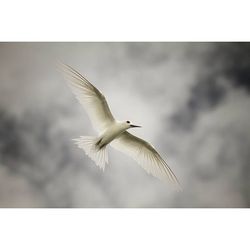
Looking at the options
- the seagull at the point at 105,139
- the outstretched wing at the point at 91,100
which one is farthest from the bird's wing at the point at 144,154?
the outstretched wing at the point at 91,100

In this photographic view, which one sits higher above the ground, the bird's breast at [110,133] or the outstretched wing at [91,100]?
the outstretched wing at [91,100]

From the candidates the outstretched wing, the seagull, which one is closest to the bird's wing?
the seagull

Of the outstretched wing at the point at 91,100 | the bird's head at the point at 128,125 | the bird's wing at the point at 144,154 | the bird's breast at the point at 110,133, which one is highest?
the outstretched wing at the point at 91,100

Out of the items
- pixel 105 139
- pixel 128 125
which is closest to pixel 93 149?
pixel 105 139

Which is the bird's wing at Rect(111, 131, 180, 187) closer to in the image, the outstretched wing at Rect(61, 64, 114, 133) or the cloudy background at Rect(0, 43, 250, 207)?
the cloudy background at Rect(0, 43, 250, 207)

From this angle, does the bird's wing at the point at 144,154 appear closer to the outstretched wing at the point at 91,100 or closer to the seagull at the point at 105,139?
the seagull at the point at 105,139

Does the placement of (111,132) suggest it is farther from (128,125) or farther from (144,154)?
(144,154)
